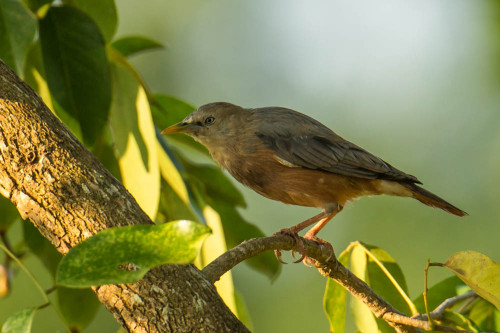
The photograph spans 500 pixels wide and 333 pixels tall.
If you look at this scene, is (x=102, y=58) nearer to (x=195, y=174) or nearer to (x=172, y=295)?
(x=195, y=174)

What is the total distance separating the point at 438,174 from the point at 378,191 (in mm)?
9579

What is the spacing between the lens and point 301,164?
3.94m

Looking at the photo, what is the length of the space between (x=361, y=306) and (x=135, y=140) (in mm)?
1365

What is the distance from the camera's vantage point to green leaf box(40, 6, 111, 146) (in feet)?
10.4

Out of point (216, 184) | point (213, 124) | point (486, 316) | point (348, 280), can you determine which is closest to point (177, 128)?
point (213, 124)

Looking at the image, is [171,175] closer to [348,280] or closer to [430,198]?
[348,280]

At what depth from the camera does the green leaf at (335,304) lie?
2986 mm

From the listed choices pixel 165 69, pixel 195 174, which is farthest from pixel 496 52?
pixel 195 174

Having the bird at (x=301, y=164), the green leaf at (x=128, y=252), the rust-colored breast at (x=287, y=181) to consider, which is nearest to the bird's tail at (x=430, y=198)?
the bird at (x=301, y=164)

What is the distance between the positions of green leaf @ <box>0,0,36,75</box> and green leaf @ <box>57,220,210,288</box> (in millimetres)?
1454

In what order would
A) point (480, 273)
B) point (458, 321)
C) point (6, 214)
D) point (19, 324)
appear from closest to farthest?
point (19, 324) → point (480, 273) → point (458, 321) → point (6, 214)

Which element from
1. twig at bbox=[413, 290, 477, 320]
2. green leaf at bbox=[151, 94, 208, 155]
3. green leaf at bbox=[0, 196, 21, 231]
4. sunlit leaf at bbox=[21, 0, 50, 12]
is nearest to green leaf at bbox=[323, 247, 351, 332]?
twig at bbox=[413, 290, 477, 320]

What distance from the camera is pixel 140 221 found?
2.18 metres

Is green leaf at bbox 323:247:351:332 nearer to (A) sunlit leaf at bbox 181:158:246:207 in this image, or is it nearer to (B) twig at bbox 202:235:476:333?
(B) twig at bbox 202:235:476:333
